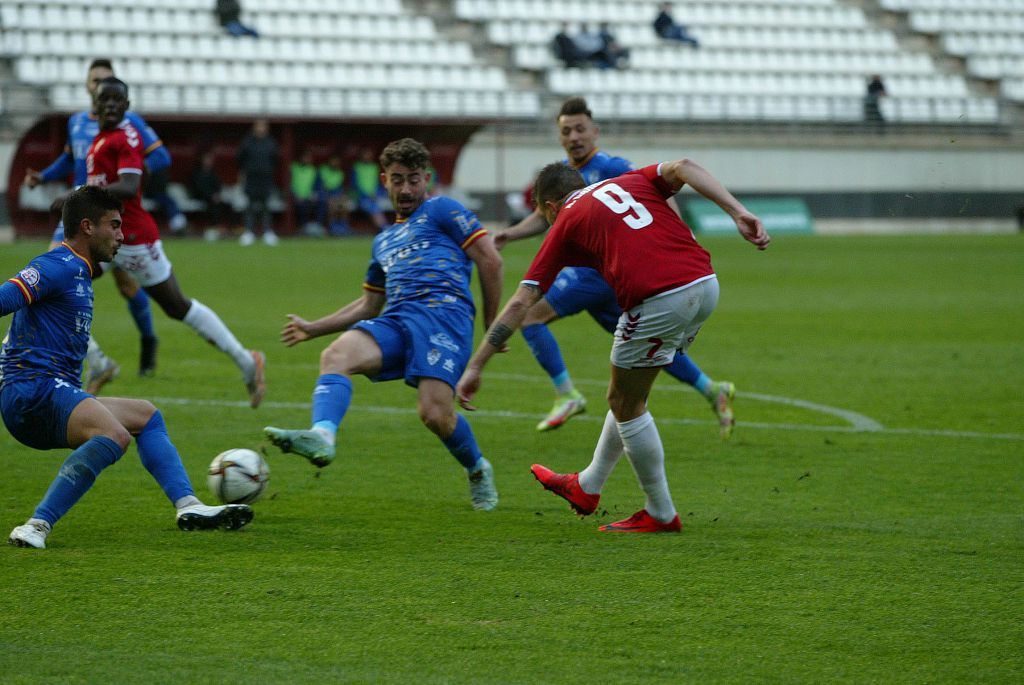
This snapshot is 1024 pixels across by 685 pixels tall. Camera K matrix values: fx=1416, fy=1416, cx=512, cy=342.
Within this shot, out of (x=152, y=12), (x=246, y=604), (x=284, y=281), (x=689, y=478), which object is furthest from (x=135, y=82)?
(x=246, y=604)

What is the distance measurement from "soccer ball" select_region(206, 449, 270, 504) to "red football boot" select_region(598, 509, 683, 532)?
140cm

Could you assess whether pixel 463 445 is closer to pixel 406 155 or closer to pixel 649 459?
pixel 649 459

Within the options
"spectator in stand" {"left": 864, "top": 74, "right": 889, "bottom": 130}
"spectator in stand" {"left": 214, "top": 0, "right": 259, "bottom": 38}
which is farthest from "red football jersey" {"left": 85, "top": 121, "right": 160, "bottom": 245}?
"spectator in stand" {"left": 864, "top": 74, "right": 889, "bottom": 130}

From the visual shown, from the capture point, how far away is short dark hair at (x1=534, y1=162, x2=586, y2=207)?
19.0ft

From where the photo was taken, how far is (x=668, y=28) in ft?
113

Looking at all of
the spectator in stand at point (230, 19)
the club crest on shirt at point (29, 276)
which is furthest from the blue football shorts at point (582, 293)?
the spectator in stand at point (230, 19)

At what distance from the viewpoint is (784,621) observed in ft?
13.8

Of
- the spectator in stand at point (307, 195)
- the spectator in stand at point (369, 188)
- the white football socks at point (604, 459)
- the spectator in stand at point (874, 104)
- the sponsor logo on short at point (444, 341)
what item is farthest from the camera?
the spectator in stand at point (874, 104)

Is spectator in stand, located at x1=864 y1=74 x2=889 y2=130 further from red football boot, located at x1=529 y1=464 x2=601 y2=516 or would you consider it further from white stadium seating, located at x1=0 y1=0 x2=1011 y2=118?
red football boot, located at x1=529 y1=464 x2=601 y2=516

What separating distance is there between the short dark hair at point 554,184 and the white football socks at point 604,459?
92 cm

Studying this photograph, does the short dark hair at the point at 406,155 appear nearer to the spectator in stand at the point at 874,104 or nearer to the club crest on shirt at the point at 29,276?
the club crest on shirt at the point at 29,276

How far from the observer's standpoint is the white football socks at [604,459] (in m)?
5.66

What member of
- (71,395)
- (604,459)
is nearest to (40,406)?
(71,395)

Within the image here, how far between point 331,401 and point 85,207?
1202 millimetres
